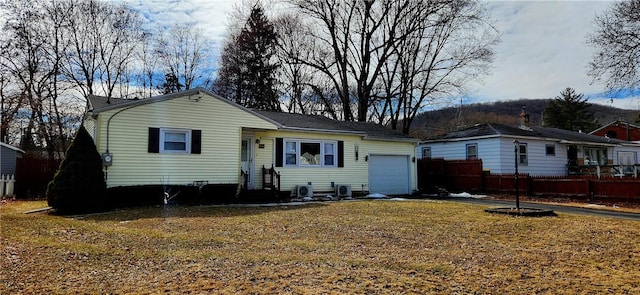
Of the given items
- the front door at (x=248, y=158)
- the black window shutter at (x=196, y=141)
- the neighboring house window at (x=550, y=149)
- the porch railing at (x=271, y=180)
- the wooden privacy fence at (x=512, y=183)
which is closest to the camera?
the black window shutter at (x=196, y=141)

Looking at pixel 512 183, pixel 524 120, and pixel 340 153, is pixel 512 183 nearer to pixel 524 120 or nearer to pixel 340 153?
pixel 524 120

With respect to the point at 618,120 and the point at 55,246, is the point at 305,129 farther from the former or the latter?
the point at 618,120

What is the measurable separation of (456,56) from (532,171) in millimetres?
11379

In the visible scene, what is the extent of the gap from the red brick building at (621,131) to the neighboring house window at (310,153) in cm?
4065

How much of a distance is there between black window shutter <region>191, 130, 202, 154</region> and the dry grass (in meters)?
4.64

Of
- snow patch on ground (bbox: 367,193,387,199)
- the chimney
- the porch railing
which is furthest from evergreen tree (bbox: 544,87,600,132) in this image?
the porch railing

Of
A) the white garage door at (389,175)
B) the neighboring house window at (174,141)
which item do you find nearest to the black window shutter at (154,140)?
the neighboring house window at (174,141)

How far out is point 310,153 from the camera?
18312mm

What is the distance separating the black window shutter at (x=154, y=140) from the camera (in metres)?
14.3

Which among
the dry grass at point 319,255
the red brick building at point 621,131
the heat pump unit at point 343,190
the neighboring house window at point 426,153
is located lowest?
the dry grass at point 319,255

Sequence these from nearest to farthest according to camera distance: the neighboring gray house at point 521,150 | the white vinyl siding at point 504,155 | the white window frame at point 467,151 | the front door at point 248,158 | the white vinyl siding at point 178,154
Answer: the white vinyl siding at point 178,154 → the front door at point 248,158 → the white vinyl siding at point 504,155 → the neighboring gray house at point 521,150 → the white window frame at point 467,151

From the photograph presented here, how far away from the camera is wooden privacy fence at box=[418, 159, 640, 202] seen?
1602 centimetres

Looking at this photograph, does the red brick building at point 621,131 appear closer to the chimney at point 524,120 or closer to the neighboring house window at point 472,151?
the chimney at point 524,120

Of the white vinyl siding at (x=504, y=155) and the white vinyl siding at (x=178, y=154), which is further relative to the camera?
the white vinyl siding at (x=504, y=155)
